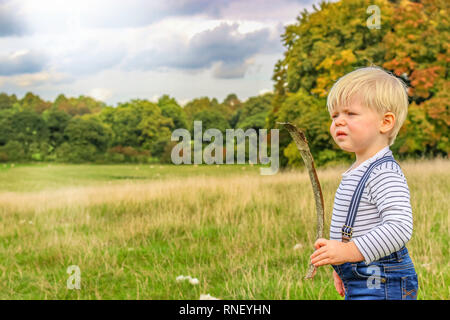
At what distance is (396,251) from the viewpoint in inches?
67.4

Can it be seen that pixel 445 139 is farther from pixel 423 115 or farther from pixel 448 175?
pixel 448 175

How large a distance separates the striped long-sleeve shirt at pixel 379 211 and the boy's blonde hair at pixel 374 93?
0.17 m

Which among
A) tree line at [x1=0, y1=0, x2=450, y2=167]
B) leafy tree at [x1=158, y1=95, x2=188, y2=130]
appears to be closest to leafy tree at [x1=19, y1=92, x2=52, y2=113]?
leafy tree at [x1=158, y1=95, x2=188, y2=130]

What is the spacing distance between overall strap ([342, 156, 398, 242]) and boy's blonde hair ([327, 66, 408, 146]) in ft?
0.48

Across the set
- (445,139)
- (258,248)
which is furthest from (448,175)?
(258,248)

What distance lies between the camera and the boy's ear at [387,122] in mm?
1675

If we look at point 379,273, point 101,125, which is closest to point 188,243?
point 379,273

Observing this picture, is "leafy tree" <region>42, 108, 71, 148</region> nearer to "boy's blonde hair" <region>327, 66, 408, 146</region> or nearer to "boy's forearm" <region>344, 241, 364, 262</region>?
"boy's blonde hair" <region>327, 66, 408, 146</region>

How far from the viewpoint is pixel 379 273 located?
1.74 meters

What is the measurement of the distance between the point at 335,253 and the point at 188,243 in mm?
5559

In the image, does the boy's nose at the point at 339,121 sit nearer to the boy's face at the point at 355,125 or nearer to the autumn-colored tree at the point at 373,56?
the boy's face at the point at 355,125

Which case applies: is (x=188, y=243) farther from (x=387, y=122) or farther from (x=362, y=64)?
(x=362, y=64)

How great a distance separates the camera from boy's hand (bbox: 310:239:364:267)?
5.19ft

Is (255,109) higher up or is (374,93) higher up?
(255,109)
